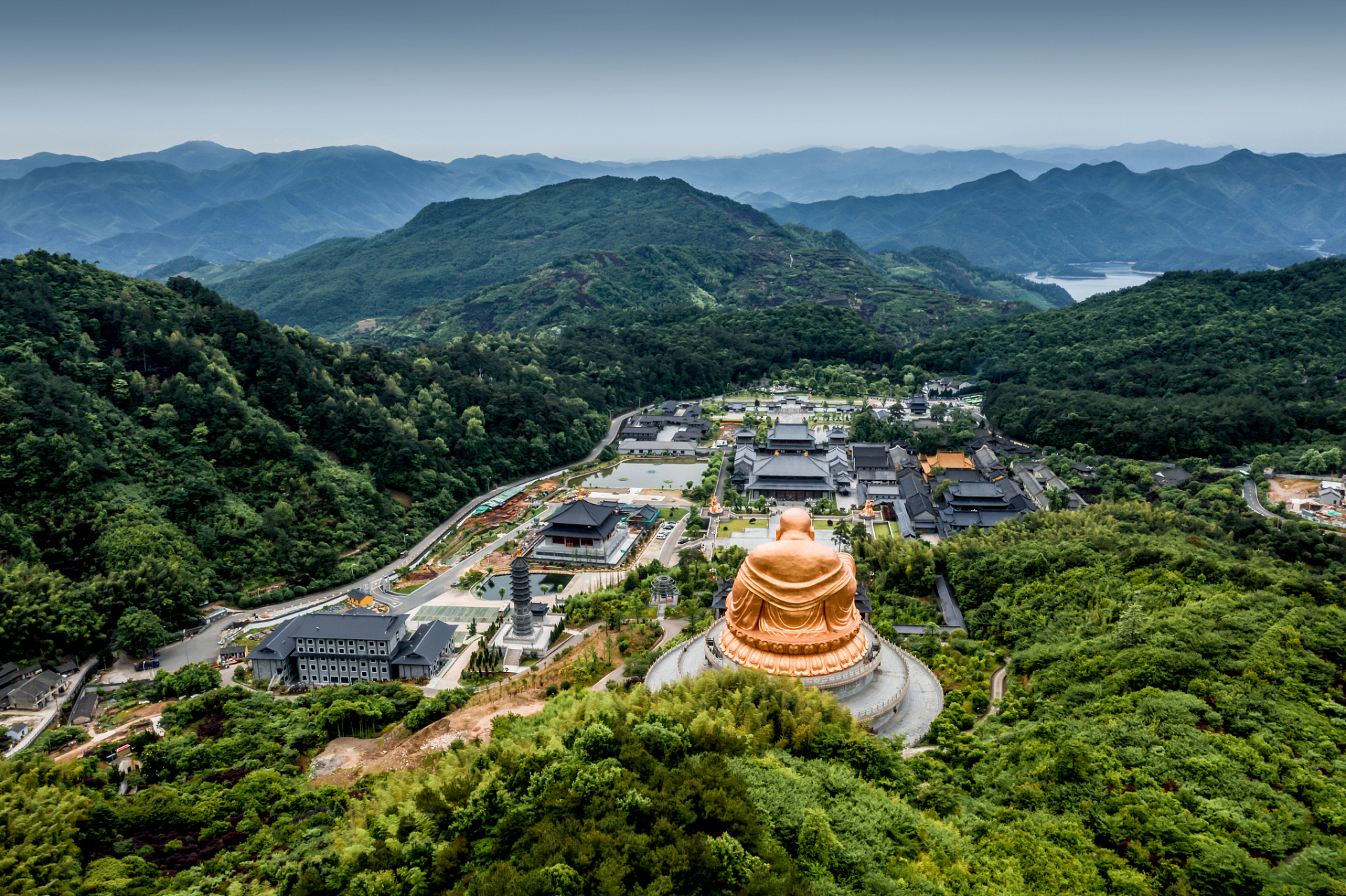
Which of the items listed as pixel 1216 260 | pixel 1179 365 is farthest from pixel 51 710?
pixel 1216 260

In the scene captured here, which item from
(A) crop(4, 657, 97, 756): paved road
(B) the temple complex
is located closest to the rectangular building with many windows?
(A) crop(4, 657, 97, 756): paved road

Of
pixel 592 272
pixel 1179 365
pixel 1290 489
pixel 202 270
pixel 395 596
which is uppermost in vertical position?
pixel 592 272

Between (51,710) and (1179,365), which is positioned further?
(1179,365)

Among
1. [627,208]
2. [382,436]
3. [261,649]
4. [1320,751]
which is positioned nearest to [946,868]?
[1320,751]

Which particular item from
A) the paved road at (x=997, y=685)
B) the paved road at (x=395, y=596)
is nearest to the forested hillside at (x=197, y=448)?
the paved road at (x=395, y=596)

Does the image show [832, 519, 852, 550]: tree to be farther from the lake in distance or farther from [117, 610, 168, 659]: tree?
the lake in distance

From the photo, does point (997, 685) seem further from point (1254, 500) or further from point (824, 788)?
point (1254, 500)

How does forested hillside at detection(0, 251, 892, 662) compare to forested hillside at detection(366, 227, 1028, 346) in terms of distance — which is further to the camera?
forested hillside at detection(366, 227, 1028, 346)
